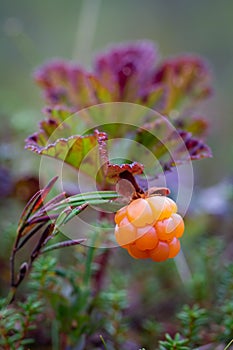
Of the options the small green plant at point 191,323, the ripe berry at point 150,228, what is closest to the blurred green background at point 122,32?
the small green plant at point 191,323

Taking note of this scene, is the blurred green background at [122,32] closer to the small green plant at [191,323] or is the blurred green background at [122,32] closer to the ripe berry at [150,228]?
the small green plant at [191,323]

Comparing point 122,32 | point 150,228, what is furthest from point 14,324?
point 122,32

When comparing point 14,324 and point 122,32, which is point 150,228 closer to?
point 14,324

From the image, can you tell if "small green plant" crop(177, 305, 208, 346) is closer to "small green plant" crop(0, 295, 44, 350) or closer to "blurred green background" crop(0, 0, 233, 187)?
"small green plant" crop(0, 295, 44, 350)

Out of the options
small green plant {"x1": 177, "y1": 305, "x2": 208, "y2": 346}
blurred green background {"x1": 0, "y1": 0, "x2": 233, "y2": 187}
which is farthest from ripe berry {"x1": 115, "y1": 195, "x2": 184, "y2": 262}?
blurred green background {"x1": 0, "y1": 0, "x2": 233, "y2": 187}

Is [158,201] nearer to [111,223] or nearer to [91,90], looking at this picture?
[111,223]

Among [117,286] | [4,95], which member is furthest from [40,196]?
[4,95]
